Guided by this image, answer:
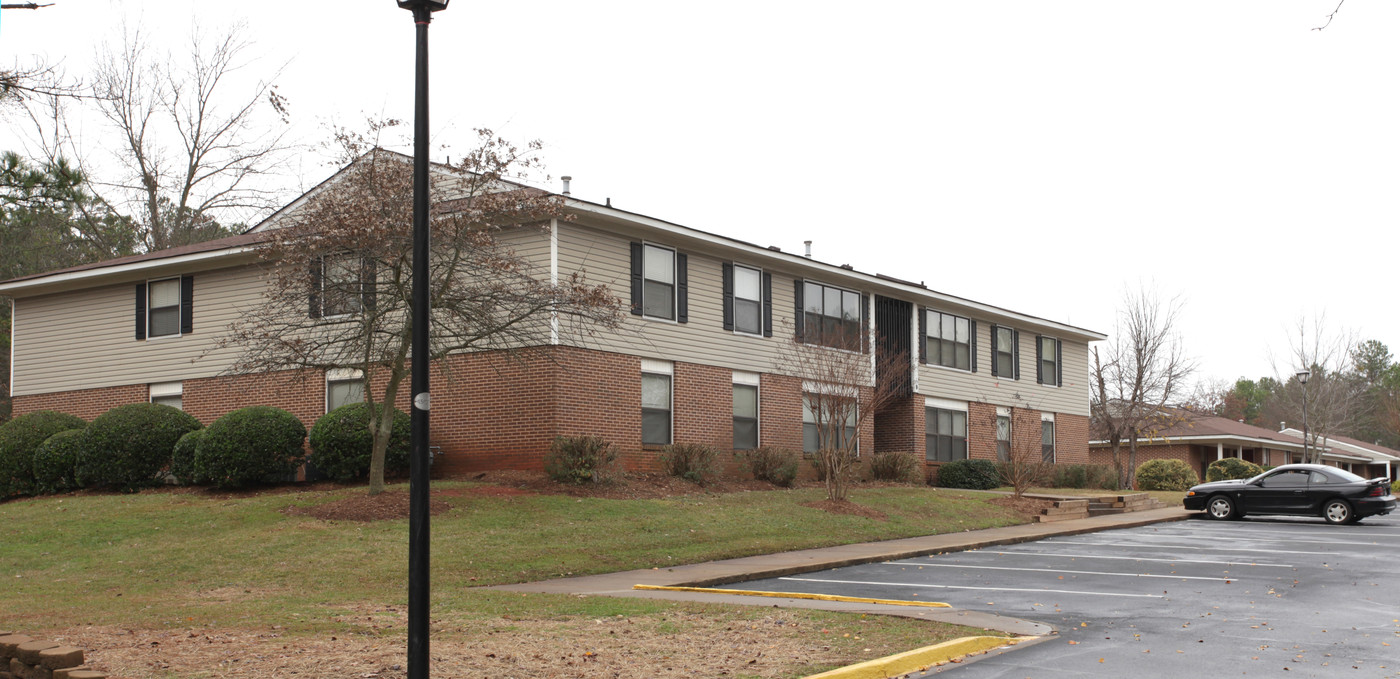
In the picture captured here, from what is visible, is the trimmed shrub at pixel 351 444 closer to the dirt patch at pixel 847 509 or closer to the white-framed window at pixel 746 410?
the white-framed window at pixel 746 410

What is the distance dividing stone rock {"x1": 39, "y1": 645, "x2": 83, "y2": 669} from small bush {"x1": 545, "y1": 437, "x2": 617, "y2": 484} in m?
14.2

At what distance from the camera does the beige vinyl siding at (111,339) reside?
2794 cm

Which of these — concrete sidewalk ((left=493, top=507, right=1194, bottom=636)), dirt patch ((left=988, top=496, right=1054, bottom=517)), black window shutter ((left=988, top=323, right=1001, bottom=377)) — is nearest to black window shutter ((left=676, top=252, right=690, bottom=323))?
concrete sidewalk ((left=493, top=507, right=1194, bottom=636))

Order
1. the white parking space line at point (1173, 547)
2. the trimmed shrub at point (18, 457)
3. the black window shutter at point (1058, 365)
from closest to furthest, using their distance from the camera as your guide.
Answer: the white parking space line at point (1173, 547) < the trimmed shrub at point (18, 457) < the black window shutter at point (1058, 365)

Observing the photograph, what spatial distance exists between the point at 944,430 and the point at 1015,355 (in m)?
5.16

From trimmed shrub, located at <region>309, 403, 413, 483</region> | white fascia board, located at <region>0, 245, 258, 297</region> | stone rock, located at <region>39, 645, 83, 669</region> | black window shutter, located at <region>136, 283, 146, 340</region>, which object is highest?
white fascia board, located at <region>0, 245, 258, 297</region>

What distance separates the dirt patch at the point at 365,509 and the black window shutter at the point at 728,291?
31.7ft

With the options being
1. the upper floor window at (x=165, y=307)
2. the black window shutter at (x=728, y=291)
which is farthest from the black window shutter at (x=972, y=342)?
the upper floor window at (x=165, y=307)

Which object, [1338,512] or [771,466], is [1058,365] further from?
[771,466]

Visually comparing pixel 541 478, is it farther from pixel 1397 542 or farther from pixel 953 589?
pixel 1397 542

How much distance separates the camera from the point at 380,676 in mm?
8125

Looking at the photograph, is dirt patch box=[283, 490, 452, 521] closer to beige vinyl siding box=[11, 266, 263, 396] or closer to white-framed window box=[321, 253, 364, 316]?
white-framed window box=[321, 253, 364, 316]

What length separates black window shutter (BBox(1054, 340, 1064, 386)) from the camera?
40.5 meters

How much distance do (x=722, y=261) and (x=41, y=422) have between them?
603 inches
